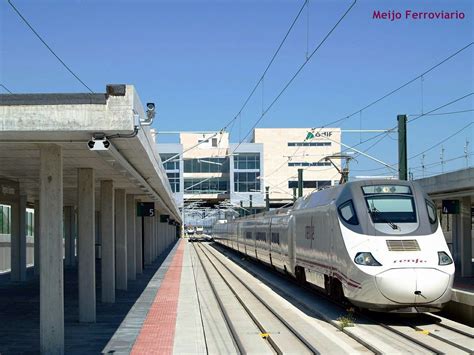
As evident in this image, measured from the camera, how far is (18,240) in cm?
2433

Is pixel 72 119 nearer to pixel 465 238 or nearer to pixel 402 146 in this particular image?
pixel 402 146

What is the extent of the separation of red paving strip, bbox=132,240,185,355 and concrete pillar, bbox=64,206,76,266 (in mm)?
12771

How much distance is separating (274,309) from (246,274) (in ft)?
46.4

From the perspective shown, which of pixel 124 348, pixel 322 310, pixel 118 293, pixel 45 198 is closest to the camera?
pixel 45 198

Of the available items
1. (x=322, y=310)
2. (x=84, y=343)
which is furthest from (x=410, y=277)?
(x=84, y=343)

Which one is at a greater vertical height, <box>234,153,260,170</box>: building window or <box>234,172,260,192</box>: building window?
<box>234,153,260,170</box>: building window

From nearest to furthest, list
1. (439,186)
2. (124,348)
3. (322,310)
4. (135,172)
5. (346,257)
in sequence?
(124,348) < (346,257) < (135,172) < (322,310) < (439,186)

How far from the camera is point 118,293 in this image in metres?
20.4

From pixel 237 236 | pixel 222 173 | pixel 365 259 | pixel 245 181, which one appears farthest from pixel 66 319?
pixel 222 173

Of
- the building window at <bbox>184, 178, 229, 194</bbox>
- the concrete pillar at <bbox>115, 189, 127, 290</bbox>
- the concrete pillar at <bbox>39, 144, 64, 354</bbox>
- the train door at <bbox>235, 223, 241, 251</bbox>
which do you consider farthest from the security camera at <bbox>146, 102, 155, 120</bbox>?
the building window at <bbox>184, 178, 229, 194</bbox>

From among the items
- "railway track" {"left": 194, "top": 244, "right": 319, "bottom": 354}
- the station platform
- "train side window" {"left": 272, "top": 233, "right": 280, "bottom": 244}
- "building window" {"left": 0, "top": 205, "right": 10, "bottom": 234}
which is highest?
"building window" {"left": 0, "top": 205, "right": 10, "bottom": 234}

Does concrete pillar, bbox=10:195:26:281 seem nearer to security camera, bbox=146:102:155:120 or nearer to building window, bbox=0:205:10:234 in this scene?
building window, bbox=0:205:10:234

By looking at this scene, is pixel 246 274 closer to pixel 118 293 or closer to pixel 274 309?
pixel 118 293

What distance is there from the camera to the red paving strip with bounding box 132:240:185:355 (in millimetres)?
10992
